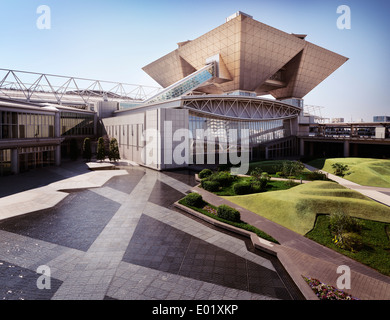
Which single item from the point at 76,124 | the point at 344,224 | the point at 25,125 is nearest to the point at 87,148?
the point at 25,125

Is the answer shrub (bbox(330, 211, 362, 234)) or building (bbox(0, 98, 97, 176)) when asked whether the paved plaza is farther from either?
building (bbox(0, 98, 97, 176))

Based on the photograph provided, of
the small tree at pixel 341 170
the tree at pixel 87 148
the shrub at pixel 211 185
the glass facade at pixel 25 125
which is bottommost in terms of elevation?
the shrub at pixel 211 185

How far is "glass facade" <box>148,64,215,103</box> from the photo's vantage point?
4516cm

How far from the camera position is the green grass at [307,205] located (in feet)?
43.6

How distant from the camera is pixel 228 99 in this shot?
38.6 meters

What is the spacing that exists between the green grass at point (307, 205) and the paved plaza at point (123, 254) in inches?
136

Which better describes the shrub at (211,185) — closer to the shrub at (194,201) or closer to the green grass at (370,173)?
the shrub at (194,201)

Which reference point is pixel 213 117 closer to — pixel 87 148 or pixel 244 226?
pixel 87 148

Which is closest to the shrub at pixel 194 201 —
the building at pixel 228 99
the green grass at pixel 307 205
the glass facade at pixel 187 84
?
the green grass at pixel 307 205

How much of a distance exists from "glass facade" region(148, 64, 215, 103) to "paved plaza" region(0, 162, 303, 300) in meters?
30.5

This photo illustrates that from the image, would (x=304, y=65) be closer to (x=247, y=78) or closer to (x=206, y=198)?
(x=247, y=78)

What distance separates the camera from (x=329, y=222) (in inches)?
505

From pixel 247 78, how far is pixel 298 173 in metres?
29.0

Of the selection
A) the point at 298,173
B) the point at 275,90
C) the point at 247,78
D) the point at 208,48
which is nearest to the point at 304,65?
the point at 275,90
